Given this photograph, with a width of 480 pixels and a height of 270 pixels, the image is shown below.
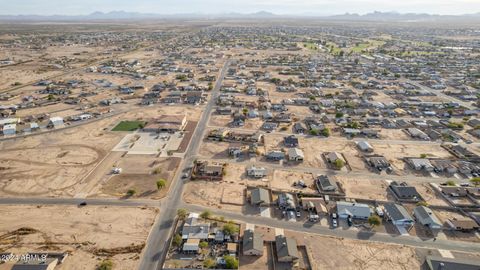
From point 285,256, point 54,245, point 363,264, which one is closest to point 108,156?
point 54,245

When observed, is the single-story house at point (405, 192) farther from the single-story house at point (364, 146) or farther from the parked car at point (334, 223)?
the single-story house at point (364, 146)

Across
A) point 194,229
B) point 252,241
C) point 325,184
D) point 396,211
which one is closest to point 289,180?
point 325,184

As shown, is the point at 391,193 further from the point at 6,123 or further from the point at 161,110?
the point at 6,123

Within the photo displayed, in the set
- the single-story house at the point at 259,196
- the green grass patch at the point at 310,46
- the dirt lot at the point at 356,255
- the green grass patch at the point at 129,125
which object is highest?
the green grass patch at the point at 310,46

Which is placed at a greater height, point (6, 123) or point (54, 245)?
point (6, 123)

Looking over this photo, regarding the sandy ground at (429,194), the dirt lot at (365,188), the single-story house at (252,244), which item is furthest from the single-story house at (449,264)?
the single-story house at (252,244)

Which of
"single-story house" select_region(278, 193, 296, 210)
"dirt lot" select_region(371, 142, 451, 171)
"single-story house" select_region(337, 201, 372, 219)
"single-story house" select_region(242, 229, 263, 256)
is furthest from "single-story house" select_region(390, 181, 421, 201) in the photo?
"single-story house" select_region(242, 229, 263, 256)

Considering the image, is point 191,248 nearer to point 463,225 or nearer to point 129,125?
point 463,225
